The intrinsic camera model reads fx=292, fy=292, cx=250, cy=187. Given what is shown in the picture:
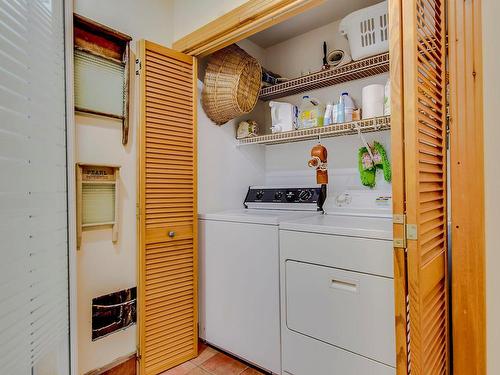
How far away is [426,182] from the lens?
110 cm

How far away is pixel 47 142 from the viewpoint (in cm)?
132

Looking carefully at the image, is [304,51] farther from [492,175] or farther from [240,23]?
[492,175]

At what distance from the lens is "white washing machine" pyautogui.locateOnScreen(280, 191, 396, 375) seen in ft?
4.32

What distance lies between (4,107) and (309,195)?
1796 mm

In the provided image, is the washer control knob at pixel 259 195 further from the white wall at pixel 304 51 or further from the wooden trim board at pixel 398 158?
the wooden trim board at pixel 398 158

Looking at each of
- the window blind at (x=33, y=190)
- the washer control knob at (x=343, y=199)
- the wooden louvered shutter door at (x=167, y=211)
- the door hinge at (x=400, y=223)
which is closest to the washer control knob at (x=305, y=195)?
the washer control knob at (x=343, y=199)

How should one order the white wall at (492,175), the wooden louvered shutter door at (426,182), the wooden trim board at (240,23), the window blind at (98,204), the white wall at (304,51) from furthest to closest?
1. the white wall at (304,51)
2. the window blind at (98,204)
3. the wooden trim board at (240,23)
4. the white wall at (492,175)
5. the wooden louvered shutter door at (426,182)

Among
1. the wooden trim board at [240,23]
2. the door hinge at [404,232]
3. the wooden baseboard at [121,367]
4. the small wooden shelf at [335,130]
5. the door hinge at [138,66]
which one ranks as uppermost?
the wooden trim board at [240,23]

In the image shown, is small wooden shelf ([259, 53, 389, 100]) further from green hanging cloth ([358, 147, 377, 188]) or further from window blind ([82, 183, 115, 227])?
window blind ([82, 183, 115, 227])

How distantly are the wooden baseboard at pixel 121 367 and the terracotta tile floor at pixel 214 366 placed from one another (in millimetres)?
204

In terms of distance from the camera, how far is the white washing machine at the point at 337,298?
1316mm

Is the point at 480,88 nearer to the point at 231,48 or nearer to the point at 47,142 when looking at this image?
the point at 231,48

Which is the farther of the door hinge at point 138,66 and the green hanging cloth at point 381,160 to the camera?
the green hanging cloth at point 381,160

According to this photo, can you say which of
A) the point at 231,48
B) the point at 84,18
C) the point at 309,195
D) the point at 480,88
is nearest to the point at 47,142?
the point at 84,18
